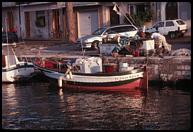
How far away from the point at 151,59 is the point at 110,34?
296 inches

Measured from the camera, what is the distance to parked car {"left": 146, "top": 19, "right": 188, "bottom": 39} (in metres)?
31.9

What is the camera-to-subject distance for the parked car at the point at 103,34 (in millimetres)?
28078

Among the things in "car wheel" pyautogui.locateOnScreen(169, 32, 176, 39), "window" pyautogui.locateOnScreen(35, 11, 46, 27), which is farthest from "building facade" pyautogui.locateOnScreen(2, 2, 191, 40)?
"car wheel" pyautogui.locateOnScreen(169, 32, 176, 39)

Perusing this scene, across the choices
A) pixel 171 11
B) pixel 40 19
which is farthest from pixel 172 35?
pixel 40 19

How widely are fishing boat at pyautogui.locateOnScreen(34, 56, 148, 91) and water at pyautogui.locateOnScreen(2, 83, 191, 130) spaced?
445 mm

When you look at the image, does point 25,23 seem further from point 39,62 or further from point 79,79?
point 79,79

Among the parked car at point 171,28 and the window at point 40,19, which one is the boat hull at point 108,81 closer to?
the parked car at point 171,28

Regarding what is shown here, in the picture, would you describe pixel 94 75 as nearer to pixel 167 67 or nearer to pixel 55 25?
pixel 167 67

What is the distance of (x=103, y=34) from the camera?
2875 cm

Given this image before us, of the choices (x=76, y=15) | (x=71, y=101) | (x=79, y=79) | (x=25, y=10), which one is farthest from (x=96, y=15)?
(x=71, y=101)

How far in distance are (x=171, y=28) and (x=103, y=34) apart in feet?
18.3

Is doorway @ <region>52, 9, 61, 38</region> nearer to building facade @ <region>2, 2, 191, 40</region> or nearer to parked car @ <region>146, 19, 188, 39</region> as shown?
building facade @ <region>2, 2, 191, 40</region>

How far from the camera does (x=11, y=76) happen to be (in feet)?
80.7

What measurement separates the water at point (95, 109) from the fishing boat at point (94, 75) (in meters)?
0.45
